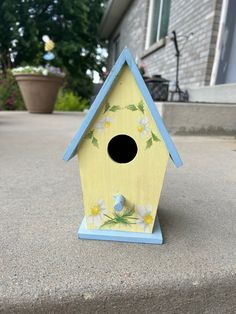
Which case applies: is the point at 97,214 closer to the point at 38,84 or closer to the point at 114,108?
the point at 114,108

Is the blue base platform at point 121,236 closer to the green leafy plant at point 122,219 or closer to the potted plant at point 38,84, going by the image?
the green leafy plant at point 122,219

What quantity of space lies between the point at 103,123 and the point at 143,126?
0.11 meters

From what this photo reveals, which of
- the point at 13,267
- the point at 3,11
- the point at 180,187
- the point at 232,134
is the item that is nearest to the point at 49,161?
the point at 180,187

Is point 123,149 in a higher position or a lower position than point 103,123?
lower

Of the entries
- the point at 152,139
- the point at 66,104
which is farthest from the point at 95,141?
the point at 66,104

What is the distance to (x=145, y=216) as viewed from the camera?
847 mm

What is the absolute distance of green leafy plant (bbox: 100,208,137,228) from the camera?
2.78 feet

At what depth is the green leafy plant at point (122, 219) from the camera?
2.78ft

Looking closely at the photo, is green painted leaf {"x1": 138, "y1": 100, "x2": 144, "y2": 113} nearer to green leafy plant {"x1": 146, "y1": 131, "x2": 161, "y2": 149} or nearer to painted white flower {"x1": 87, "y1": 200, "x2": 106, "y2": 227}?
green leafy plant {"x1": 146, "y1": 131, "x2": 161, "y2": 149}

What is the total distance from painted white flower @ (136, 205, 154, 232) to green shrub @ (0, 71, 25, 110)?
5304 mm

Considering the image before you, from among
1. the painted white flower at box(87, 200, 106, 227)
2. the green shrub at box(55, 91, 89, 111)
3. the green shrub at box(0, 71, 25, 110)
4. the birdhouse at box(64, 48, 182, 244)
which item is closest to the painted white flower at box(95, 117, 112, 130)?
the birdhouse at box(64, 48, 182, 244)

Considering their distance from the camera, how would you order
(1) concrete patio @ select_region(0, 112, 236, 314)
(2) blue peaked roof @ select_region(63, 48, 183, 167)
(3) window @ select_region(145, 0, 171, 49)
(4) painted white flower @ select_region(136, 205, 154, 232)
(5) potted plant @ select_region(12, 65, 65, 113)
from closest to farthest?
(1) concrete patio @ select_region(0, 112, 236, 314) → (2) blue peaked roof @ select_region(63, 48, 183, 167) → (4) painted white flower @ select_region(136, 205, 154, 232) → (5) potted plant @ select_region(12, 65, 65, 113) → (3) window @ select_region(145, 0, 171, 49)

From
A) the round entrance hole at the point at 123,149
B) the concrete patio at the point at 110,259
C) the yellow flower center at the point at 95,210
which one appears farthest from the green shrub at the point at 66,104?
the yellow flower center at the point at 95,210

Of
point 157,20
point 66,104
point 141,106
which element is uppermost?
point 157,20
